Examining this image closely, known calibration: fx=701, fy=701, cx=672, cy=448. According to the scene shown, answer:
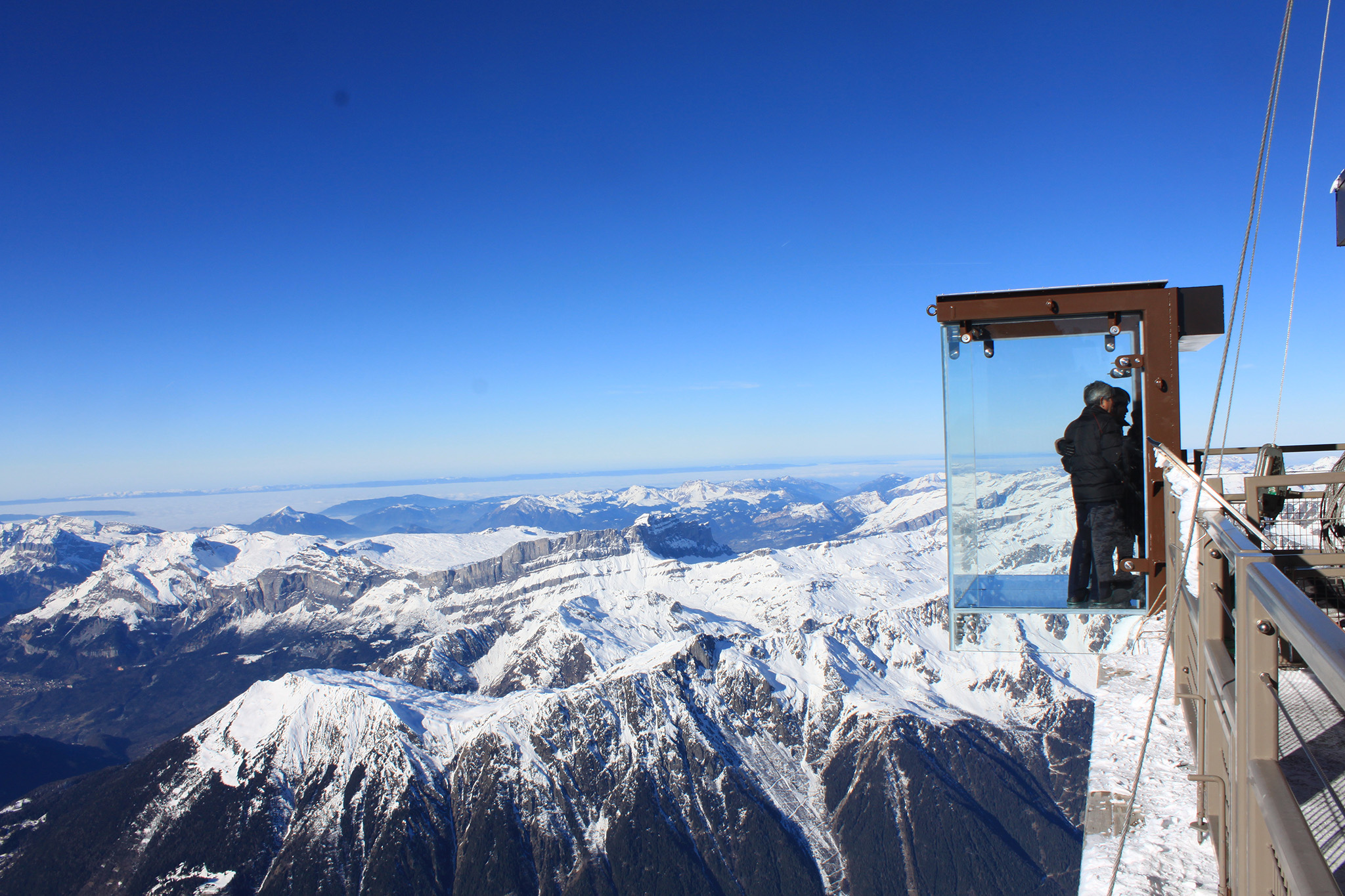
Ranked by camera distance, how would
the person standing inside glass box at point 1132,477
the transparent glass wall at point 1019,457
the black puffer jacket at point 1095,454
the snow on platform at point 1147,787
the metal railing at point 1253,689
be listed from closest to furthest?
the metal railing at point 1253,689 → the snow on platform at point 1147,787 → the black puffer jacket at point 1095,454 → the person standing inside glass box at point 1132,477 → the transparent glass wall at point 1019,457

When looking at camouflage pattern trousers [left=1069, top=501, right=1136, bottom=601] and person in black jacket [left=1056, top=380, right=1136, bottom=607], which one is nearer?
person in black jacket [left=1056, top=380, right=1136, bottom=607]

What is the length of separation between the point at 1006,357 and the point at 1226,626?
513 cm

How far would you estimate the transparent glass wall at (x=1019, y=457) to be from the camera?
922 cm

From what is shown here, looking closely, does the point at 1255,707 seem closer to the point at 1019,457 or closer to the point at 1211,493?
the point at 1211,493

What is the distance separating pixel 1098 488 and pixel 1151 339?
201 cm

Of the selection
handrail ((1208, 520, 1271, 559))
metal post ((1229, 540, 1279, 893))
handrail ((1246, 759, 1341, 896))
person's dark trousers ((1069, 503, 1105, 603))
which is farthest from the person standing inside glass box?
handrail ((1246, 759, 1341, 896))

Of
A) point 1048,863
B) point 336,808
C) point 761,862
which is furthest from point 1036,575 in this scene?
point 1048,863

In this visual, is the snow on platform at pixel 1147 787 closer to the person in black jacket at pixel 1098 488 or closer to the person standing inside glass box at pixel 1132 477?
the person in black jacket at pixel 1098 488

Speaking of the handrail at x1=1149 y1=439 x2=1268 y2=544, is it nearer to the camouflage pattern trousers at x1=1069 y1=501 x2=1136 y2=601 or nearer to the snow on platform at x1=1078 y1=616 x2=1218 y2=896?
the camouflage pattern trousers at x1=1069 y1=501 x2=1136 y2=601

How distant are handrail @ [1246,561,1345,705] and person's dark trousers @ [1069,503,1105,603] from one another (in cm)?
711

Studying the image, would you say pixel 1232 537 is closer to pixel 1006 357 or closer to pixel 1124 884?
pixel 1124 884

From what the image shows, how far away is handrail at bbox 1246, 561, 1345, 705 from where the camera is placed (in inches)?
66.6

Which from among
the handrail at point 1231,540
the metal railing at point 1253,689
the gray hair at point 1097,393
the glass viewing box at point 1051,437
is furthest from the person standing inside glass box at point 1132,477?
the handrail at point 1231,540

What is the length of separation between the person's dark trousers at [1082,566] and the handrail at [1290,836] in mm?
6967
